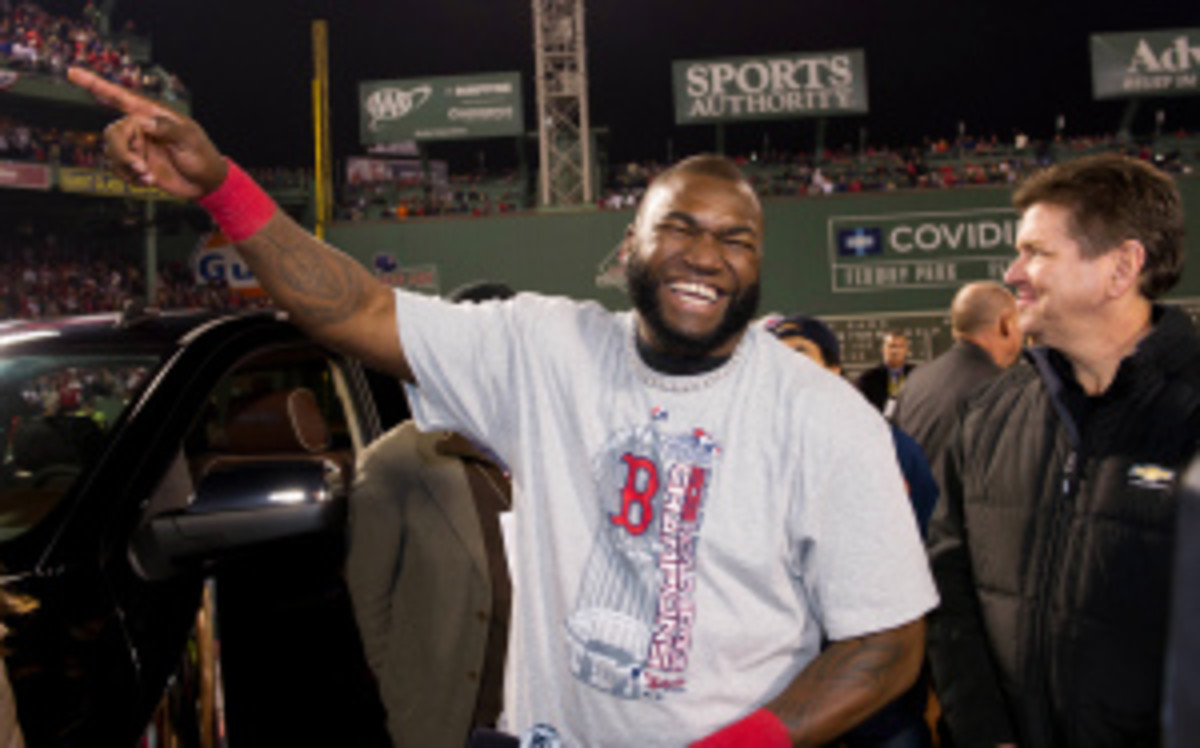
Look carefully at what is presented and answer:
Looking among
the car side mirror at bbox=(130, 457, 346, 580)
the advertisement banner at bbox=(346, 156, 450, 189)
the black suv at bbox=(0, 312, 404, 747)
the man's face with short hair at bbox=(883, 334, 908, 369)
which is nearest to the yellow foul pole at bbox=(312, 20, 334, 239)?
the man's face with short hair at bbox=(883, 334, 908, 369)

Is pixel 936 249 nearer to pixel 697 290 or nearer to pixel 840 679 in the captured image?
pixel 697 290

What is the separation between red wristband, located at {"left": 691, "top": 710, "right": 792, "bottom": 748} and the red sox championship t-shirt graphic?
97mm

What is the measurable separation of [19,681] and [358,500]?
3.45ft

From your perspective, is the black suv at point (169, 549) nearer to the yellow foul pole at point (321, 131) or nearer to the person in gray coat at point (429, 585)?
the person in gray coat at point (429, 585)

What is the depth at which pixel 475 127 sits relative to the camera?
94.0 feet

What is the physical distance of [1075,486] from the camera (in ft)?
6.41

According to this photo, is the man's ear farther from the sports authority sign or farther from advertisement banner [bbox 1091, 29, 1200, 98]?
advertisement banner [bbox 1091, 29, 1200, 98]

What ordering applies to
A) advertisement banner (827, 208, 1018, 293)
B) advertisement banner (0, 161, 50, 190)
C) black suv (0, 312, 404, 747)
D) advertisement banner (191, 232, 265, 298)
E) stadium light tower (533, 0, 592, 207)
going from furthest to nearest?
1. advertisement banner (0, 161, 50, 190)
2. stadium light tower (533, 0, 592, 207)
3. advertisement banner (827, 208, 1018, 293)
4. advertisement banner (191, 232, 265, 298)
5. black suv (0, 312, 404, 747)

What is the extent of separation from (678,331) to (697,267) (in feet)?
0.46

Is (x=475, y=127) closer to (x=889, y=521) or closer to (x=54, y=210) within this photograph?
(x=54, y=210)

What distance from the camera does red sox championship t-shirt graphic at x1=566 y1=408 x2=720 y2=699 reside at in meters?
1.69

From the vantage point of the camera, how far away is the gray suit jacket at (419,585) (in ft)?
8.85

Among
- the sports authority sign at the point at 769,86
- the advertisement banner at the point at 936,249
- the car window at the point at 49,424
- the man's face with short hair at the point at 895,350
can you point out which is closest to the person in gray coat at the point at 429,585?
the car window at the point at 49,424

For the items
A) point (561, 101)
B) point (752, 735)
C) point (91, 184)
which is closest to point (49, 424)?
point (752, 735)
